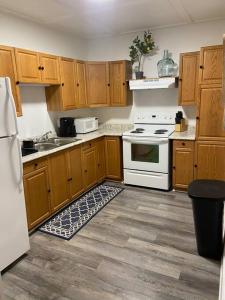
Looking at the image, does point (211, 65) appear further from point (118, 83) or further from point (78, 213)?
point (78, 213)

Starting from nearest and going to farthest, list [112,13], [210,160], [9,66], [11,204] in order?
[11,204] → [9,66] → [112,13] → [210,160]

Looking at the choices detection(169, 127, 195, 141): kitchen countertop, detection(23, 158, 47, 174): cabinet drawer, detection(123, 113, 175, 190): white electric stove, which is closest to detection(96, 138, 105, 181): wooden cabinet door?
detection(123, 113, 175, 190): white electric stove

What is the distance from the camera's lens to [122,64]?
3.98 metres

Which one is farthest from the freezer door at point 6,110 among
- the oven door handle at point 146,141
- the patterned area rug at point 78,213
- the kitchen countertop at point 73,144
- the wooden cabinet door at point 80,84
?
the oven door handle at point 146,141

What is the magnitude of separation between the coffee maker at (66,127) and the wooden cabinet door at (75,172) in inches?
17.8

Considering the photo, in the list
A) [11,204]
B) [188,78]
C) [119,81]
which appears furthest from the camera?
[119,81]

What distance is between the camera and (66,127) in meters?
3.79

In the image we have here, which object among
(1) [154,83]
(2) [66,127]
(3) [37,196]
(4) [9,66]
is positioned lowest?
(3) [37,196]

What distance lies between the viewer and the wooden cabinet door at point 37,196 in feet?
8.66

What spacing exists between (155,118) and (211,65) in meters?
1.29

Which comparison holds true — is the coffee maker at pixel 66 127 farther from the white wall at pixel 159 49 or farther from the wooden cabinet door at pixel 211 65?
the wooden cabinet door at pixel 211 65

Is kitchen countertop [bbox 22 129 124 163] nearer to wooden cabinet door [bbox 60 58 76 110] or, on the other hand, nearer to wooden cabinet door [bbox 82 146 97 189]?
wooden cabinet door [bbox 82 146 97 189]

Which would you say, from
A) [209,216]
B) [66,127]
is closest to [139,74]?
[66,127]

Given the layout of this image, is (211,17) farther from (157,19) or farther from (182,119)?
(182,119)
